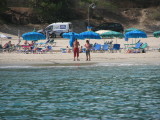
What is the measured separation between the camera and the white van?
5000 cm

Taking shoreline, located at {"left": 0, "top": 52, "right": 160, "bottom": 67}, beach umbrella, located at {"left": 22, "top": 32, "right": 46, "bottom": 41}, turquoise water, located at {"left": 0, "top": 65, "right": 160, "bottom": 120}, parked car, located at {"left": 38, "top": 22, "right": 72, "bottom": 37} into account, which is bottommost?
turquoise water, located at {"left": 0, "top": 65, "right": 160, "bottom": 120}

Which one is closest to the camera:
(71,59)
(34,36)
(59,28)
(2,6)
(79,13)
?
(71,59)

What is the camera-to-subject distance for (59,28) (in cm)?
5041

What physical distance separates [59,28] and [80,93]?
105 feet

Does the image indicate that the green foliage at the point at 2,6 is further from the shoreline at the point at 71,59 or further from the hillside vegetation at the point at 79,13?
the shoreline at the point at 71,59

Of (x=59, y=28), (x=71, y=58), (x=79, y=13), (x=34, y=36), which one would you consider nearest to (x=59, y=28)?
(x=59, y=28)

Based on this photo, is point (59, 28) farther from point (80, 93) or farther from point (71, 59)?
point (80, 93)

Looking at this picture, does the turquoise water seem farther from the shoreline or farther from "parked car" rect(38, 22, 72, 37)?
"parked car" rect(38, 22, 72, 37)

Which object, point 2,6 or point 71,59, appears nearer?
point 71,59

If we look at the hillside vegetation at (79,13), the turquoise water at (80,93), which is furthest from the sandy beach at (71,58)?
the hillside vegetation at (79,13)

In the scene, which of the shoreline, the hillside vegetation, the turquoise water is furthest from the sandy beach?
the hillside vegetation

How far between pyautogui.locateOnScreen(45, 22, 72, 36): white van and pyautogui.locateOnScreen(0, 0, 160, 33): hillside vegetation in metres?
4.79

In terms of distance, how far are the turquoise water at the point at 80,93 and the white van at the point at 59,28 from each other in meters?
22.6

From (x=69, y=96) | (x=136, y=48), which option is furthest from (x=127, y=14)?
(x=69, y=96)
